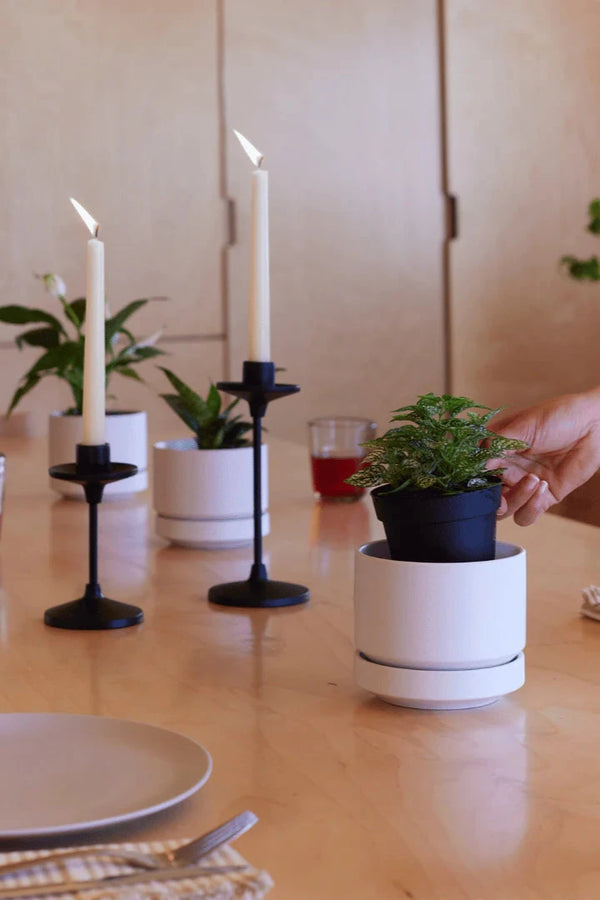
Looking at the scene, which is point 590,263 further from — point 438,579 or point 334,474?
point 438,579

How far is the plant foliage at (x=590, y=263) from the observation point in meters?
4.32

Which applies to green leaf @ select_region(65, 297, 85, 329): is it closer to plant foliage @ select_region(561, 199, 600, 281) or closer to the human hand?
the human hand

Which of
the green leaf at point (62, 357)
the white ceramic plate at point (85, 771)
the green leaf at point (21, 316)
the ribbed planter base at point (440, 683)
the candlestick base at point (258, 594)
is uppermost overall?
the green leaf at point (21, 316)

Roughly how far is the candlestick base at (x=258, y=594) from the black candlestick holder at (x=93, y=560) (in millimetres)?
91

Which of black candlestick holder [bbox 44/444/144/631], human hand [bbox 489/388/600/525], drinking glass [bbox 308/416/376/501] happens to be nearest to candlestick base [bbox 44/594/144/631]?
black candlestick holder [bbox 44/444/144/631]

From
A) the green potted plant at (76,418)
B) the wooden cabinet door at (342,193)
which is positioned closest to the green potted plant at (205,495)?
the green potted plant at (76,418)

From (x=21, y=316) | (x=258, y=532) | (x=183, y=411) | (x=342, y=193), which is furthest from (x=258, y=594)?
(x=342, y=193)

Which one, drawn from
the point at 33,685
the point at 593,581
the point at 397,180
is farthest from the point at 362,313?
the point at 33,685

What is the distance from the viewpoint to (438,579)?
2.55 ft

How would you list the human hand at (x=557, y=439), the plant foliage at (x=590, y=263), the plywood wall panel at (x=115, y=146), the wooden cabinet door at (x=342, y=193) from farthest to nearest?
the plant foliage at (x=590, y=263), the wooden cabinet door at (x=342, y=193), the plywood wall panel at (x=115, y=146), the human hand at (x=557, y=439)

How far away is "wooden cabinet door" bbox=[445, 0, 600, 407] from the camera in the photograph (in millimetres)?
4355

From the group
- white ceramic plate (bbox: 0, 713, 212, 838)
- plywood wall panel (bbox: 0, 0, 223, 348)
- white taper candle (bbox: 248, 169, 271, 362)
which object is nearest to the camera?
white ceramic plate (bbox: 0, 713, 212, 838)

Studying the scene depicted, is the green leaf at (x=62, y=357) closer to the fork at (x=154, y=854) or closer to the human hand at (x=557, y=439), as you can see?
the human hand at (x=557, y=439)

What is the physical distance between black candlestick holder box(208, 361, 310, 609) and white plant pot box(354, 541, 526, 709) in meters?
0.30
